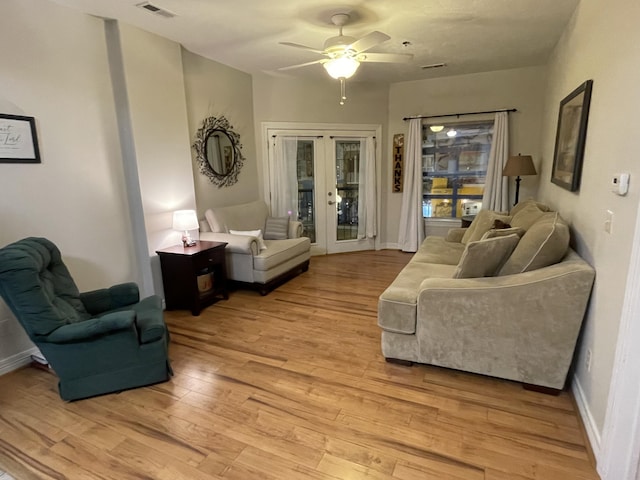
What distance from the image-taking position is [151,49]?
3.35 m

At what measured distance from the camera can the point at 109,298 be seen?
266cm

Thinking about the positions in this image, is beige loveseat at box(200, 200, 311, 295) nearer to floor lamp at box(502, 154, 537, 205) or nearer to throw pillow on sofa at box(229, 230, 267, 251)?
throw pillow on sofa at box(229, 230, 267, 251)

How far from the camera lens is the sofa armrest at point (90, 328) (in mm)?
2098

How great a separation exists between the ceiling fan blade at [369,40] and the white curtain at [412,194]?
2.90m

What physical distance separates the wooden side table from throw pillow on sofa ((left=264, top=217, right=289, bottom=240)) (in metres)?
1.12

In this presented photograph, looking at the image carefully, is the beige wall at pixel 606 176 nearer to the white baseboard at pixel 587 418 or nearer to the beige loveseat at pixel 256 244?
the white baseboard at pixel 587 418

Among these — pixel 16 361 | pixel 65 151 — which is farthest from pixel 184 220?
pixel 16 361

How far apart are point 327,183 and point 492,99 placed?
8.72 ft

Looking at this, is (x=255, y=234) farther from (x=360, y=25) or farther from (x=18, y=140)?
(x=360, y=25)

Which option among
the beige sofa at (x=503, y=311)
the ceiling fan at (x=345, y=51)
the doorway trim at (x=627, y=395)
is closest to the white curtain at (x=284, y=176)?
the ceiling fan at (x=345, y=51)

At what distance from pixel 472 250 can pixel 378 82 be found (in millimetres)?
4029

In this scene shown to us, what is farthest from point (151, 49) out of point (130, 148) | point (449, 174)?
point (449, 174)

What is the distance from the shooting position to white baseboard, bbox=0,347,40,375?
8.39ft

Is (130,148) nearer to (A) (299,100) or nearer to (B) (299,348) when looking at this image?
(B) (299,348)
